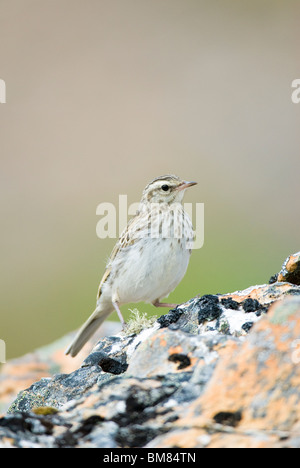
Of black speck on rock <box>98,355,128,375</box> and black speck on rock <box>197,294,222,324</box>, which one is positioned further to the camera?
black speck on rock <box>197,294,222,324</box>

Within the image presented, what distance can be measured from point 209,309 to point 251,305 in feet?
Result: 0.70

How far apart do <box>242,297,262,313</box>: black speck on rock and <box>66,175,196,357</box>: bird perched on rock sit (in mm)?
2140

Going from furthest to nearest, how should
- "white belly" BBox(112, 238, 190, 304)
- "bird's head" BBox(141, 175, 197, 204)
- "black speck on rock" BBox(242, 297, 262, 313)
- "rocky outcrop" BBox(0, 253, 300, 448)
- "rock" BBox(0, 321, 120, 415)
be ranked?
"bird's head" BBox(141, 175, 197, 204) → "white belly" BBox(112, 238, 190, 304) → "rock" BBox(0, 321, 120, 415) → "black speck on rock" BBox(242, 297, 262, 313) → "rocky outcrop" BBox(0, 253, 300, 448)

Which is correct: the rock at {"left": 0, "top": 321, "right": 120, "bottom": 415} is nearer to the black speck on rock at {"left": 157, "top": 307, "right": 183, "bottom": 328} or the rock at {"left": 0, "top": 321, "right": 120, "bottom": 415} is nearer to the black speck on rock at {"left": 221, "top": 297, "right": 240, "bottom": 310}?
the black speck on rock at {"left": 157, "top": 307, "right": 183, "bottom": 328}

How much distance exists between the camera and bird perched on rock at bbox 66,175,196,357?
5.87 meters

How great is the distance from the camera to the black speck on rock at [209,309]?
11.9 ft

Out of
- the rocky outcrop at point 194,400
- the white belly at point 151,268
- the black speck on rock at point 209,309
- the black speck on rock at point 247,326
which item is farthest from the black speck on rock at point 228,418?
the white belly at point 151,268

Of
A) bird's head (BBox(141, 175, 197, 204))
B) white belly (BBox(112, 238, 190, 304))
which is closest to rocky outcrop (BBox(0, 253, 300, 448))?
white belly (BBox(112, 238, 190, 304))

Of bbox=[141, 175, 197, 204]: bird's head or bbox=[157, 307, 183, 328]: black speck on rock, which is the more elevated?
bbox=[141, 175, 197, 204]: bird's head

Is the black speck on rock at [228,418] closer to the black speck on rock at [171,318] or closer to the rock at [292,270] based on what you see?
the black speck on rock at [171,318]

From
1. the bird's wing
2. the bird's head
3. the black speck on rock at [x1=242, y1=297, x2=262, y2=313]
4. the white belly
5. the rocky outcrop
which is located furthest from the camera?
the bird's head

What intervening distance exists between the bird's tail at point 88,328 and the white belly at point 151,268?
445 mm

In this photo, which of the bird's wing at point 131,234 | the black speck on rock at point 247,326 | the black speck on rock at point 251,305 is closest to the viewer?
the black speck on rock at point 247,326
